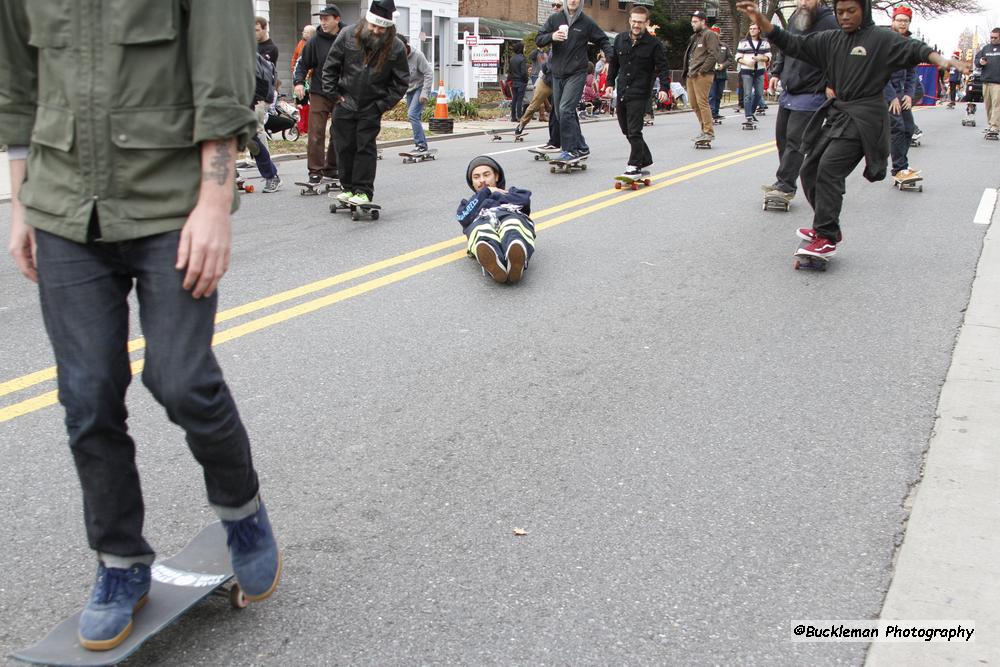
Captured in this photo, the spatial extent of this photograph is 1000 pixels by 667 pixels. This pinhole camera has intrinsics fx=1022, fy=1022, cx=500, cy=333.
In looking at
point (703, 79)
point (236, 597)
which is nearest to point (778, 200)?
point (703, 79)

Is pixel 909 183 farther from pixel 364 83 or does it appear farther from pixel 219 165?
pixel 219 165

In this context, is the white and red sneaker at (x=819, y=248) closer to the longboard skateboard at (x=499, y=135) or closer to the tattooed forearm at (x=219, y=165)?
the tattooed forearm at (x=219, y=165)

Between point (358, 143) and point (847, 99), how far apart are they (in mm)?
4194

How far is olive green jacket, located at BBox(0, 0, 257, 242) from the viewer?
222 centimetres

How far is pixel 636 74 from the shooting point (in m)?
11.9

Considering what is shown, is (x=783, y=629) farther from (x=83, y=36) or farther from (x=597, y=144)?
(x=597, y=144)

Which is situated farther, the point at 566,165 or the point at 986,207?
the point at 566,165

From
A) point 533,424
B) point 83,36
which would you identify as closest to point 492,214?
point 533,424

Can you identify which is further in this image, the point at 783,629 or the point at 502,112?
the point at 502,112

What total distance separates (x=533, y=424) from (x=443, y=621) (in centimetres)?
159

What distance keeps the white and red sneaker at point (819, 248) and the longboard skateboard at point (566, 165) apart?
233 inches

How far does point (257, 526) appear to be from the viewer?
267 cm

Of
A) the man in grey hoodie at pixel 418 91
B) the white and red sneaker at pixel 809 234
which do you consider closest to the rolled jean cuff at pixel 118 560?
the white and red sneaker at pixel 809 234

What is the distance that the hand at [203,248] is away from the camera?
7.47ft
